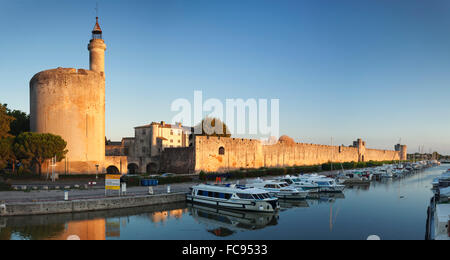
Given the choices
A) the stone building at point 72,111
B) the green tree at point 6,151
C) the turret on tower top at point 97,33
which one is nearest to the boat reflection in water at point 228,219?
the green tree at point 6,151

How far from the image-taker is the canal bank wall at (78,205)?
15.1m

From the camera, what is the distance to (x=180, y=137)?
5381 cm

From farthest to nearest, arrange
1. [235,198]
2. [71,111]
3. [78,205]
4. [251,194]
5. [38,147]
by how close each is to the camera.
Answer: [71,111]
[38,147]
[235,198]
[251,194]
[78,205]

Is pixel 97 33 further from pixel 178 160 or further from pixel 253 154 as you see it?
pixel 253 154

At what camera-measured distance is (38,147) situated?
25.3 m

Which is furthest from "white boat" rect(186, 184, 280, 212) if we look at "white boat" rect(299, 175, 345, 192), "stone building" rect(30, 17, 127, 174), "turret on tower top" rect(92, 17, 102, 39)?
"turret on tower top" rect(92, 17, 102, 39)

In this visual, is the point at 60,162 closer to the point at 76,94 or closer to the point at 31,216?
the point at 76,94

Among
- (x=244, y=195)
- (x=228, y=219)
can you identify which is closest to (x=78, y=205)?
(x=228, y=219)

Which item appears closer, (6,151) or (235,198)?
(235,198)

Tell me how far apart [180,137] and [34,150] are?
29389mm

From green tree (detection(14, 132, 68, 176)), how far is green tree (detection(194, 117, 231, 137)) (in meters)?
27.5

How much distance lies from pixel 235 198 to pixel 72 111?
18.7 meters

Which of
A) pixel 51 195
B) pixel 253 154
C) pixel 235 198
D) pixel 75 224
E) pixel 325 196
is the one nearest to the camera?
pixel 75 224
